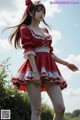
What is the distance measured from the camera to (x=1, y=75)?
27.9ft

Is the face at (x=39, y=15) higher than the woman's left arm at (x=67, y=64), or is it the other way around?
the face at (x=39, y=15)

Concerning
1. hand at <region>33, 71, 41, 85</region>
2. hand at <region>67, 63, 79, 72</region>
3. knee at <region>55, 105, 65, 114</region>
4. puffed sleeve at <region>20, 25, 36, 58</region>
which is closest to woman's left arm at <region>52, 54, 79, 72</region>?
hand at <region>67, 63, 79, 72</region>

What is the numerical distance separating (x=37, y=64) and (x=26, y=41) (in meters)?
0.33

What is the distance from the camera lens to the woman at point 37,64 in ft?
15.0

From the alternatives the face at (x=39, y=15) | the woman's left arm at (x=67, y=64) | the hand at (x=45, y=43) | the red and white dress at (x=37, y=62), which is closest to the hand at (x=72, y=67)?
the woman's left arm at (x=67, y=64)

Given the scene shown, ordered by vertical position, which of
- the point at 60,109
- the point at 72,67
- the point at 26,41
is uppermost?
the point at 26,41

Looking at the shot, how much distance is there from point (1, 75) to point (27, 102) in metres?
1.04

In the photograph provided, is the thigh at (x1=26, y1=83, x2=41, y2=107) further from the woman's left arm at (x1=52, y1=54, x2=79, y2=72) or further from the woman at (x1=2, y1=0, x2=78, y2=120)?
the woman's left arm at (x1=52, y1=54, x2=79, y2=72)

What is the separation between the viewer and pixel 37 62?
481 cm

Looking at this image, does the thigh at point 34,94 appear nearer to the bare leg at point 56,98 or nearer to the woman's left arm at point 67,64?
the bare leg at point 56,98

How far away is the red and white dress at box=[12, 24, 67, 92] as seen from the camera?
474cm

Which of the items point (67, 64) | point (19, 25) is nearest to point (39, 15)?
point (19, 25)

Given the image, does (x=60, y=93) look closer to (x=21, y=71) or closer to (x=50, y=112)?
(x=21, y=71)

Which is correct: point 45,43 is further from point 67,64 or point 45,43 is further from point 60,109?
point 60,109
